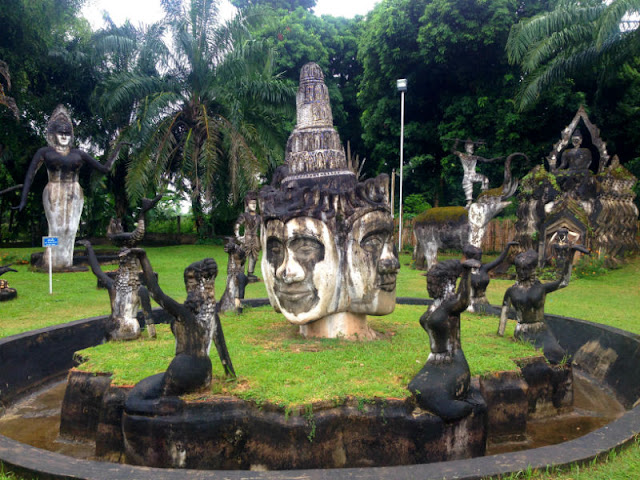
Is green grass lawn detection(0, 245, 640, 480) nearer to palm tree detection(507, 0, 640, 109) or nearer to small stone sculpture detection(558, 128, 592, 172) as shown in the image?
small stone sculpture detection(558, 128, 592, 172)

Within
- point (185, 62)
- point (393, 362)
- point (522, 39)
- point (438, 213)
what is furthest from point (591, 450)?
point (185, 62)

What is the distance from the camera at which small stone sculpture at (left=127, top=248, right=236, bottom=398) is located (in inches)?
157

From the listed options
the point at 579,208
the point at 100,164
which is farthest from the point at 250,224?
the point at 579,208

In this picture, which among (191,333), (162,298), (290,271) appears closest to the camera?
(162,298)

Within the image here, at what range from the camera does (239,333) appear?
6504 millimetres

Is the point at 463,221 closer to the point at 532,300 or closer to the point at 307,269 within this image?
the point at 532,300

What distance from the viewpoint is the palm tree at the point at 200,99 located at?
1966 centimetres

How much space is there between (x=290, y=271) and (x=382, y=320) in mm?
Result: 2421

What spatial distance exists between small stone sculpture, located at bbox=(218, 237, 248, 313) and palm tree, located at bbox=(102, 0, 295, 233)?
39.5 feet

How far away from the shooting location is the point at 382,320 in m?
7.43

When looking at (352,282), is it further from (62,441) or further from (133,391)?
(62,441)

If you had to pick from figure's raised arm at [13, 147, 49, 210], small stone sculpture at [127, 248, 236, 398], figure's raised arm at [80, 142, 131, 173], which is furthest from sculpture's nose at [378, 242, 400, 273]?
figure's raised arm at [13, 147, 49, 210]

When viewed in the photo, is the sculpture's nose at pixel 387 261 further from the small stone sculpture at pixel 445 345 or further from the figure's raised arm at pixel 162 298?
the figure's raised arm at pixel 162 298

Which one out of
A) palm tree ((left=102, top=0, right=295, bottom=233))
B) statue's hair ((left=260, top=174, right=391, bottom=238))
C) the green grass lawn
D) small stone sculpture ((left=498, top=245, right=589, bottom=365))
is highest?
palm tree ((left=102, top=0, right=295, bottom=233))
